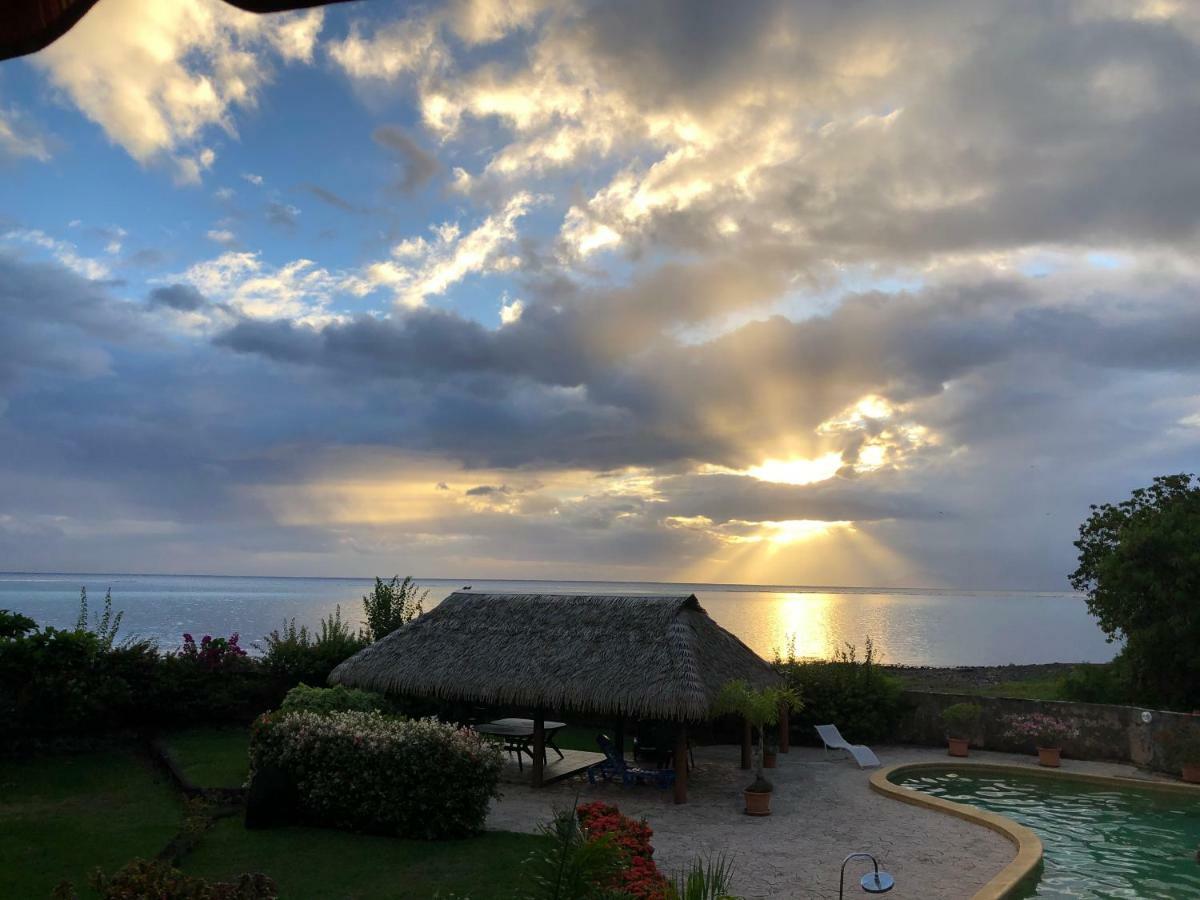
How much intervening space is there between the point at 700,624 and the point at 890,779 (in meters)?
4.57

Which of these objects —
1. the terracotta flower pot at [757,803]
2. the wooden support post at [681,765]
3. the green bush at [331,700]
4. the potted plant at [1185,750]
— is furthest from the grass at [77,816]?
the potted plant at [1185,750]

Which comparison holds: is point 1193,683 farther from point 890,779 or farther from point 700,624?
Result: point 700,624

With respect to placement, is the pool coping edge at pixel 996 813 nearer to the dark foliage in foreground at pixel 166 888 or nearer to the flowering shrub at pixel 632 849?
the flowering shrub at pixel 632 849

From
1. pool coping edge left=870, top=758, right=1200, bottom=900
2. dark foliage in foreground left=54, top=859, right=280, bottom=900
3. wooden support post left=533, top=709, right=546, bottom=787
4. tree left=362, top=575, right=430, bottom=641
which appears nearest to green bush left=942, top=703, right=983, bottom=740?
pool coping edge left=870, top=758, right=1200, bottom=900

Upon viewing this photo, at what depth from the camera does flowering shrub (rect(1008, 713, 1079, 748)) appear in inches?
716

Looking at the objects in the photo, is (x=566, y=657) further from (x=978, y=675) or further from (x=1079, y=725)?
(x=978, y=675)

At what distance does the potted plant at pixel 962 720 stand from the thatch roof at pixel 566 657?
13.9 ft

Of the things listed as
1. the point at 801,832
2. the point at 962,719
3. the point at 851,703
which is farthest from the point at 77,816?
the point at 962,719

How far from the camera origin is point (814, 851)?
37.7 ft

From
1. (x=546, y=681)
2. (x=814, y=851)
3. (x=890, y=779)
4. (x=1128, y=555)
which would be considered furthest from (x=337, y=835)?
(x=1128, y=555)

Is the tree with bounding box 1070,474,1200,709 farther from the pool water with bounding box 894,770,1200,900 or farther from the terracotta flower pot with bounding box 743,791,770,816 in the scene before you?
the terracotta flower pot with bounding box 743,791,770,816

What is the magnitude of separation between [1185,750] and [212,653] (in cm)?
1934

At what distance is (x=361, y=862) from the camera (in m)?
10.3

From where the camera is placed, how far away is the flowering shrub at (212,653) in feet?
60.8
